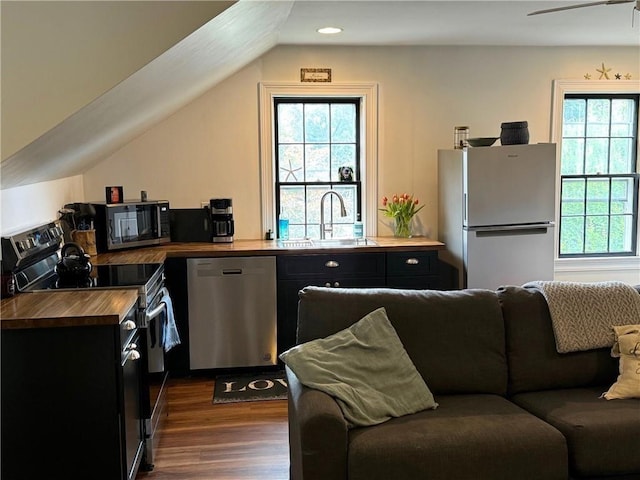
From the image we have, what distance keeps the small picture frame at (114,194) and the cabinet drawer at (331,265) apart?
1.13m

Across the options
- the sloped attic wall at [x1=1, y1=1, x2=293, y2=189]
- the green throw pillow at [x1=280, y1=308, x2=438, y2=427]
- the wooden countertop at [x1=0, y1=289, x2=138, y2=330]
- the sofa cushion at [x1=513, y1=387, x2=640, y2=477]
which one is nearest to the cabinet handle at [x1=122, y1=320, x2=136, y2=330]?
the wooden countertop at [x1=0, y1=289, x2=138, y2=330]

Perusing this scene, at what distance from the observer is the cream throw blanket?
281cm

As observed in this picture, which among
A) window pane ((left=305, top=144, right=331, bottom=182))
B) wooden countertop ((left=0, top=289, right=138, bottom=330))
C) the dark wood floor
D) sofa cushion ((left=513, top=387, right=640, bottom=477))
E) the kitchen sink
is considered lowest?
the dark wood floor

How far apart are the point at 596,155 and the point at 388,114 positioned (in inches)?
71.2

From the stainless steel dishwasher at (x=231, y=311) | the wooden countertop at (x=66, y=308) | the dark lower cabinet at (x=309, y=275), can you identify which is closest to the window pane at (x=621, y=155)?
the dark lower cabinet at (x=309, y=275)

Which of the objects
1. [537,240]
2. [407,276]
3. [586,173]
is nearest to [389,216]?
[407,276]

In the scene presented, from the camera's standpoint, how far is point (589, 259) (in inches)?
208

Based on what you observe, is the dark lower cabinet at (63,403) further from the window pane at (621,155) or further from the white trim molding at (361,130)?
the window pane at (621,155)

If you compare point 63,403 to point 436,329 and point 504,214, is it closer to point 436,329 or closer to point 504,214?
point 436,329

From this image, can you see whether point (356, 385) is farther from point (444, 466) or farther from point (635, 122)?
point (635, 122)

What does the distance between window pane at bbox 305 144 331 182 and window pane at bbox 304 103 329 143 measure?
6cm

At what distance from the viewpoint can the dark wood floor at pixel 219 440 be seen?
3045 mm

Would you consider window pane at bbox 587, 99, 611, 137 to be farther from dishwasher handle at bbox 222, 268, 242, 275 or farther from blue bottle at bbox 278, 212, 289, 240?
dishwasher handle at bbox 222, 268, 242, 275

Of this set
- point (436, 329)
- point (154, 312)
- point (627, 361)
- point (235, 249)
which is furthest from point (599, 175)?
point (154, 312)
